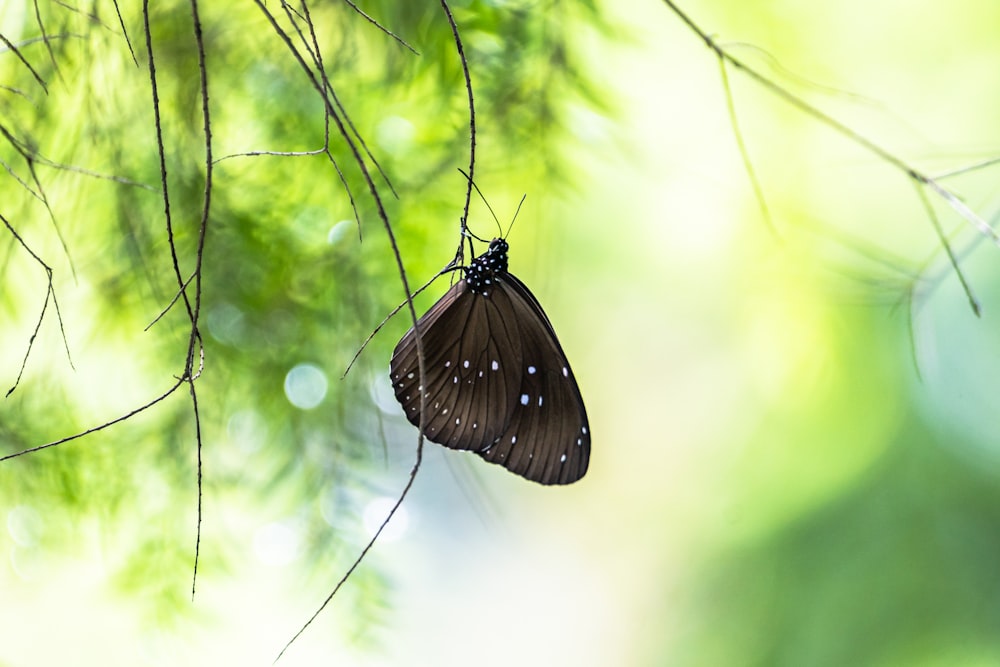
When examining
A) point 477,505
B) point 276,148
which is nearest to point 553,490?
point 477,505

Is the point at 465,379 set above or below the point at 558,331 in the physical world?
below

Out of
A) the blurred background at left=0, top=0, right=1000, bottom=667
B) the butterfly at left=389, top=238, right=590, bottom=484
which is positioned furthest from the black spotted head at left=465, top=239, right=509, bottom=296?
the blurred background at left=0, top=0, right=1000, bottom=667

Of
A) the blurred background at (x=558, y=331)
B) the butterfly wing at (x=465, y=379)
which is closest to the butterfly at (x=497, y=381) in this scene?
the butterfly wing at (x=465, y=379)

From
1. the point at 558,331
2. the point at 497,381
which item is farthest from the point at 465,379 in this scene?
the point at 558,331

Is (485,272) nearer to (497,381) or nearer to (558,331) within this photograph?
(497,381)

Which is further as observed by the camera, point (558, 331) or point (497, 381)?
point (558, 331)

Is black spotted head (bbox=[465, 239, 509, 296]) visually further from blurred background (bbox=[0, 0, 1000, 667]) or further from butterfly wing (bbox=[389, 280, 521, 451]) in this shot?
blurred background (bbox=[0, 0, 1000, 667])
